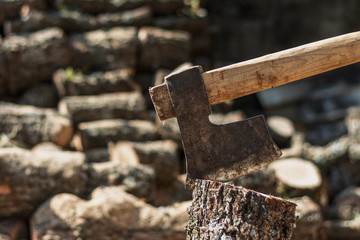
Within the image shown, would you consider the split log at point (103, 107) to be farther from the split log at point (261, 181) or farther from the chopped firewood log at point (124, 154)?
the split log at point (261, 181)

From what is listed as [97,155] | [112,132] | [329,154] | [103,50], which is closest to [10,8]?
[103,50]

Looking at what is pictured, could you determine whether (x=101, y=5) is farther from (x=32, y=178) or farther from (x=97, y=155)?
(x=32, y=178)

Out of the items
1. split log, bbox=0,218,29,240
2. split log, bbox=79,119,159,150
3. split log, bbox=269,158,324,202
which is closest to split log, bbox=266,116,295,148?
split log, bbox=269,158,324,202

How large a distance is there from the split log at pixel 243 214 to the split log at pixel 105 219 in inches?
69.9

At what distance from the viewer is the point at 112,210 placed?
391 cm

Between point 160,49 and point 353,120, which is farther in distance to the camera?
point 353,120

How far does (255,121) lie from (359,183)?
542cm

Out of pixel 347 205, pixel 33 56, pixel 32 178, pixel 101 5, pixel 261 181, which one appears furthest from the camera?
pixel 101 5

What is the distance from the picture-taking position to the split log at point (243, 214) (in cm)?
217

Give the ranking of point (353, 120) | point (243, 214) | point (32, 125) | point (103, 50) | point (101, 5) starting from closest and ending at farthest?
point (243, 214)
point (32, 125)
point (103, 50)
point (101, 5)
point (353, 120)

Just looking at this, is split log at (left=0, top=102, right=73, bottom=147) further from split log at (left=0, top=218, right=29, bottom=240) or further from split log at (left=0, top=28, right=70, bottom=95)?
split log at (left=0, top=218, right=29, bottom=240)

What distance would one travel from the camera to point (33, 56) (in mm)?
7039

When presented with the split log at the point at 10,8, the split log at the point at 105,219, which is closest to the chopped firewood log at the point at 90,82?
the split log at the point at 10,8

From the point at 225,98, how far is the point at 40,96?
5.48 m
